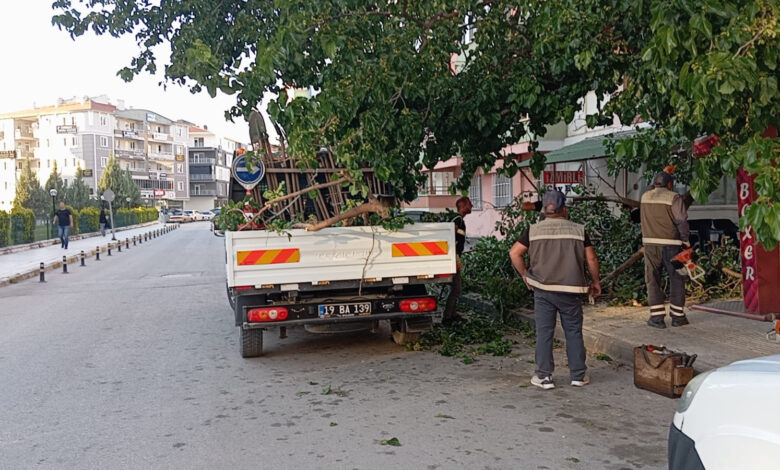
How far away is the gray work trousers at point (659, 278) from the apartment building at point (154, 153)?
95.9 metres

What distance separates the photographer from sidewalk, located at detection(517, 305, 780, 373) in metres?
6.77

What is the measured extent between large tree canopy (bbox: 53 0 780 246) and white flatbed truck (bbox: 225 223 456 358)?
80 centimetres

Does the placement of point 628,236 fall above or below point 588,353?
above

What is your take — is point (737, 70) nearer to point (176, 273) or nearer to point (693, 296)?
point (693, 296)

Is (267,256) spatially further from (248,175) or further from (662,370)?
(662,370)

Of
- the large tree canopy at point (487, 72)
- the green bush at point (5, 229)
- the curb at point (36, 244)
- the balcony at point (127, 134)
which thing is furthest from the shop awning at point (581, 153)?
the balcony at point (127, 134)

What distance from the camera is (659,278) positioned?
322 inches

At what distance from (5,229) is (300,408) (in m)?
25.9

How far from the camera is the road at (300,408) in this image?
15.4ft

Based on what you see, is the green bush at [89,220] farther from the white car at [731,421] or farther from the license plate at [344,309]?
the white car at [731,421]

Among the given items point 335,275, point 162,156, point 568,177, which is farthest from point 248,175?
point 162,156

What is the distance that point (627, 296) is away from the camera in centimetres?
988

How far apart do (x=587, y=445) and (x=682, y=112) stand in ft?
8.10

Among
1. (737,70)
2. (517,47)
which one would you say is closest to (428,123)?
(517,47)
